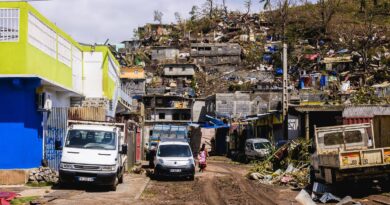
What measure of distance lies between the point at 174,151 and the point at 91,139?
691 cm

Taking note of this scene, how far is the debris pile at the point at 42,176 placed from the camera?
18758mm

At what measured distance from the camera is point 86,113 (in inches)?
914

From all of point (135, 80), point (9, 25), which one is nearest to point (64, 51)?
point (9, 25)

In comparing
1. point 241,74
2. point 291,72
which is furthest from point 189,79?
point 291,72

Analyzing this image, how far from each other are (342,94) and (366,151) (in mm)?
39331

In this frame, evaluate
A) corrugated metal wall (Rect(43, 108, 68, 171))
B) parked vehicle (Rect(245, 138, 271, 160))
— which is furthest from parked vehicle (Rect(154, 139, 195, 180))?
→ parked vehicle (Rect(245, 138, 271, 160))

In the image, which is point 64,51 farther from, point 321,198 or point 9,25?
point 321,198

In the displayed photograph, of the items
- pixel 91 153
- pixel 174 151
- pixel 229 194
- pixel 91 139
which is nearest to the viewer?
pixel 91 153

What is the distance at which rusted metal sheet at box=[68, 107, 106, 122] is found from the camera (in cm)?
2222

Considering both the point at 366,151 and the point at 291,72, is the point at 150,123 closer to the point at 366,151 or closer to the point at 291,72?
the point at 291,72

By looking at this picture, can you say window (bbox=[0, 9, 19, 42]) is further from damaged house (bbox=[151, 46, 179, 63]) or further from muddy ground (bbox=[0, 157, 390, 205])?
damaged house (bbox=[151, 46, 179, 63])

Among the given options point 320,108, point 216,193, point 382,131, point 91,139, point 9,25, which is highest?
point 9,25

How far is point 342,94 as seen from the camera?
5344 centimetres

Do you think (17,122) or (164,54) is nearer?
(17,122)
